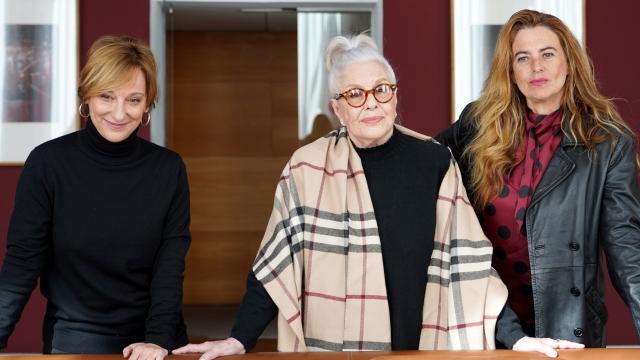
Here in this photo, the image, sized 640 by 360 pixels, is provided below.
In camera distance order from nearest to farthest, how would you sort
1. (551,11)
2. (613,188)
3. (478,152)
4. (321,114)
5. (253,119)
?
(613,188), (478,152), (551,11), (321,114), (253,119)

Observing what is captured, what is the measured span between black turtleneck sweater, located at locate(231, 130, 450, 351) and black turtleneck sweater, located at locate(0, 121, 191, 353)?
0.74 feet

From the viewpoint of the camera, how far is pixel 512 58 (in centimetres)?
231

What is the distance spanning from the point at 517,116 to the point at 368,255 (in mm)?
684

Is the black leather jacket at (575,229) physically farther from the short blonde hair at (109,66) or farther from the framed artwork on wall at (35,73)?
the framed artwork on wall at (35,73)

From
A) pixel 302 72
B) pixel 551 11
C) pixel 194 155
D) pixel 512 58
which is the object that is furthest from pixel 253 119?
pixel 512 58

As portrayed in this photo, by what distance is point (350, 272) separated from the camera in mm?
1989

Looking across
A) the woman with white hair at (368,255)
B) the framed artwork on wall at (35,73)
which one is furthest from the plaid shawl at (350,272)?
the framed artwork on wall at (35,73)

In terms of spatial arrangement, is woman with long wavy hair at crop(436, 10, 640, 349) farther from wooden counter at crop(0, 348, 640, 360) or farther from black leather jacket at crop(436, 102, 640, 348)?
wooden counter at crop(0, 348, 640, 360)

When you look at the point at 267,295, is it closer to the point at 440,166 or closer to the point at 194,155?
the point at 440,166

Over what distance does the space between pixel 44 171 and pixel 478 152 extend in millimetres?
1221

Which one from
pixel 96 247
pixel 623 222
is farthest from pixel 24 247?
pixel 623 222

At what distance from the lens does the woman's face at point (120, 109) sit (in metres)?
2.01

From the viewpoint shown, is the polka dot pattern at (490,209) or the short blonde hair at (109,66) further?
the polka dot pattern at (490,209)

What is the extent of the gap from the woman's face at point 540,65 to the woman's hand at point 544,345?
0.76 meters
